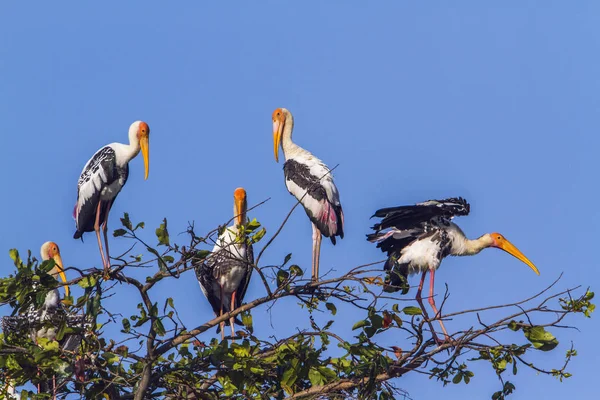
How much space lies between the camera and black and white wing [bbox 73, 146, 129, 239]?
931 centimetres

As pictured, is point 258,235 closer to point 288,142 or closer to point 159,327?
point 159,327

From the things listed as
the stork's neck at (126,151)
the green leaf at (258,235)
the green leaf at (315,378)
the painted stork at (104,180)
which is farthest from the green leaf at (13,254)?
the stork's neck at (126,151)

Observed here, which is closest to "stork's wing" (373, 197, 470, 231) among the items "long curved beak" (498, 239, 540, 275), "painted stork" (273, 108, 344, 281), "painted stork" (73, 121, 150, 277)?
"painted stork" (273, 108, 344, 281)

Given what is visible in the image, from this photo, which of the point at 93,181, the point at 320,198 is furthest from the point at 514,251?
the point at 93,181

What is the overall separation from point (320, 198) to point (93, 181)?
75.3 inches

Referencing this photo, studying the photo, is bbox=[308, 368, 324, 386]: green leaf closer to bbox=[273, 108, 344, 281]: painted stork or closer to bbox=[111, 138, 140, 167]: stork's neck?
bbox=[273, 108, 344, 281]: painted stork

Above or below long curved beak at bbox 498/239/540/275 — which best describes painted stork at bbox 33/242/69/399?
below

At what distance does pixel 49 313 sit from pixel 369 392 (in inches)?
106

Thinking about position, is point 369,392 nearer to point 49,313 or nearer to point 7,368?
point 7,368

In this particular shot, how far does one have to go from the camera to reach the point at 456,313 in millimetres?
6172

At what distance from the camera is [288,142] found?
34.2 ft

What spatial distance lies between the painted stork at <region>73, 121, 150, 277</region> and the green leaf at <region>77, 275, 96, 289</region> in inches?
123

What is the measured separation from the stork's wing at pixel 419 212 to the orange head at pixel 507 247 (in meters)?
1.01

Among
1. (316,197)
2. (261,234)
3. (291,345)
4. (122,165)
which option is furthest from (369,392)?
(122,165)
